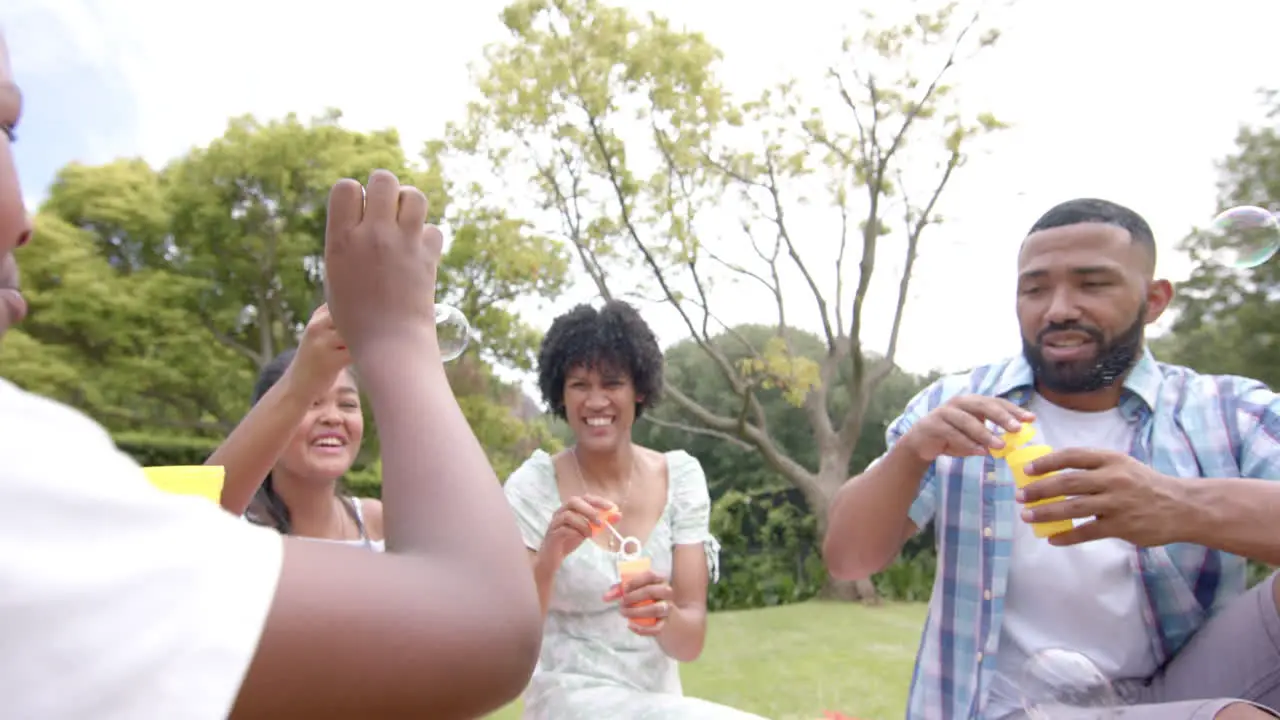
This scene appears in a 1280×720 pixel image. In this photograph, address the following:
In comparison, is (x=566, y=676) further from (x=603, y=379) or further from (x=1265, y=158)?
(x=1265, y=158)

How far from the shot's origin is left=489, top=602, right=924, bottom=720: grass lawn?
→ 22.4 ft

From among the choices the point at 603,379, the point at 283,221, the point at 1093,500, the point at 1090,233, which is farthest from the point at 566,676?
the point at 283,221

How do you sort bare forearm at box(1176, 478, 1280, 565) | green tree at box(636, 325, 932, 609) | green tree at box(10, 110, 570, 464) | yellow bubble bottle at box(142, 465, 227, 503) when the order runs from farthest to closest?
green tree at box(636, 325, 932, 609) → green tree at box(10, 110, 570, 464) → bare forearm at box(1176, 478, 1280, 565) → yellow bubble bottle at box(142, 465, 227, 503)

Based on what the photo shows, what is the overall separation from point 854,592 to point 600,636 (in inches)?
Result: 445

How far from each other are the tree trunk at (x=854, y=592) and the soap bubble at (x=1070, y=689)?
11.6 meters

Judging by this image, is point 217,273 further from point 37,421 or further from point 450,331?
point 37,421

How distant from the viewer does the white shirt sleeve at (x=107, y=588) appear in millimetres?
522

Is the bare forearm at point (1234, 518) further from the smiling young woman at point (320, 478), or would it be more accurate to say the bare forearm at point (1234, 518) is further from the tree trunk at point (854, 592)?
the tree trunk at point (854, 592)

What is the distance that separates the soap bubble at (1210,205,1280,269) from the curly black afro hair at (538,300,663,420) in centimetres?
189

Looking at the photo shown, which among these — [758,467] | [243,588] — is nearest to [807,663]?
[243,588]

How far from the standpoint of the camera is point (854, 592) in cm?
1321

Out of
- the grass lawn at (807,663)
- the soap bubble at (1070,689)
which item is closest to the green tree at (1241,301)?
the grass lawn at (807,663)

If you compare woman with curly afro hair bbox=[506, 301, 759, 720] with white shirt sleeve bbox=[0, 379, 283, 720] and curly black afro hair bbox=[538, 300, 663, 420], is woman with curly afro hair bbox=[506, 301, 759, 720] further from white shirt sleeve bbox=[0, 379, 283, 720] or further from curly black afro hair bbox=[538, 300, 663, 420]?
white shirt sleeve bbox=[0, 379, 283, 720]

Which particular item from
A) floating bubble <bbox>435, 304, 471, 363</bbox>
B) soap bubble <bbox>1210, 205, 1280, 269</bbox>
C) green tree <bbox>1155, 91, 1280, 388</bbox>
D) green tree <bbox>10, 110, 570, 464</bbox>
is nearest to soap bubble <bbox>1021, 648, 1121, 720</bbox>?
floating bubble <bbox>435, 304, 471, 363</bbox>
